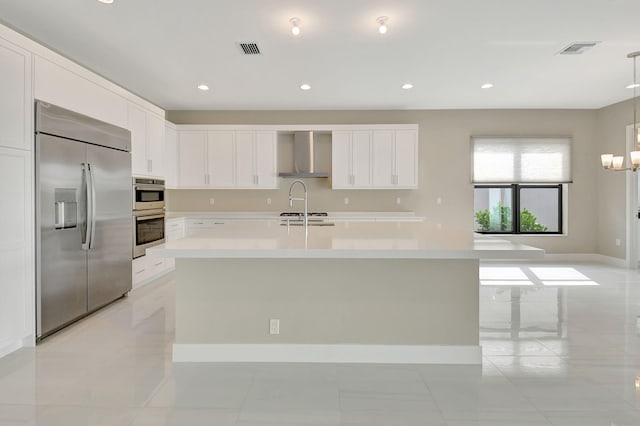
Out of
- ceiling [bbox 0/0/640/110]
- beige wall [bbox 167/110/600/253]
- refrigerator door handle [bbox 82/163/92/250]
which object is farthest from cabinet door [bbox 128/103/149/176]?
beige wall [bbox 167/110/600/253]

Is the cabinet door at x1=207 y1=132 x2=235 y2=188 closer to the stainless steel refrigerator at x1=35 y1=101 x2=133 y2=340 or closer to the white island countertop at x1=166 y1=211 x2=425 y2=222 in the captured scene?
the white island countertop at x1=166 y1=211 x2=425 y2=222

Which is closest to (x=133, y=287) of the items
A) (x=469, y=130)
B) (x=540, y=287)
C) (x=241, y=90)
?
(x=241, y=90)

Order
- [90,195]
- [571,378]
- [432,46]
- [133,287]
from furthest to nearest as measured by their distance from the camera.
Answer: [133,287] < [432,46] < [90,195] < [571,378]

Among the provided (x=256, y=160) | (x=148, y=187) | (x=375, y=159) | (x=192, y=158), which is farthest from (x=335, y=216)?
(x=148, y=187)

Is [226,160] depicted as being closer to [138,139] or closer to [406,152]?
[138,139]

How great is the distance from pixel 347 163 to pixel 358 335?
4.32 meters

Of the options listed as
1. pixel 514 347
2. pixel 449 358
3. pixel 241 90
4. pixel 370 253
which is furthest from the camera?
pixel 241 90

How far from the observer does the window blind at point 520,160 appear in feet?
23.7

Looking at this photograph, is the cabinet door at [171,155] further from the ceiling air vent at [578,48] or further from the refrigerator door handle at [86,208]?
the ceiling air vent at [578,48]

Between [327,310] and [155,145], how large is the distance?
388 cm

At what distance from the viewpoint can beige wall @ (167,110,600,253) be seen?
723 centimetres

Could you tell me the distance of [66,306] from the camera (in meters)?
3.58

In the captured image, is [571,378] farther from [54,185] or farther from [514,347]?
[54,185]

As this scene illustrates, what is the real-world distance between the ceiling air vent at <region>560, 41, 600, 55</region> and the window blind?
9.34ft
